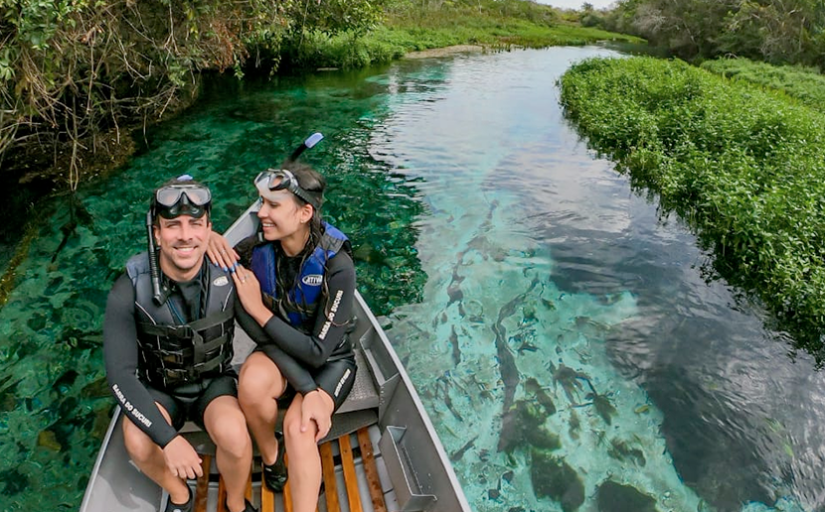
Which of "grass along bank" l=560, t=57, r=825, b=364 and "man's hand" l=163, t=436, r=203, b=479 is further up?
"man's hand" l=163, t=436, r=203, b=479

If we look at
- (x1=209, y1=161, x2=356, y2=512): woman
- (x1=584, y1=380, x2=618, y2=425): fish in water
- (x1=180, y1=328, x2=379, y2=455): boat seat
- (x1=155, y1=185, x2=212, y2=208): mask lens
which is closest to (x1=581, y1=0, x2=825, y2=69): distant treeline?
(x1=584, y1=380, x2=618, y2=425): fish in water

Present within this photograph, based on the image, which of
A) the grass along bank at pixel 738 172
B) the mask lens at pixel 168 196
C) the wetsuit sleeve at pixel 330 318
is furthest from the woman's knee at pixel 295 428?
the grass along bank at pixel 738 172

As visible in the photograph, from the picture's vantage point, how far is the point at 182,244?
3496 millimetres

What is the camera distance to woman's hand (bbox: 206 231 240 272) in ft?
12.4

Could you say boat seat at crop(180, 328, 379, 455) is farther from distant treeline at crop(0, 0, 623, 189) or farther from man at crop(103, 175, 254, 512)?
distant treeline at crop(0, 0, 623, 189)

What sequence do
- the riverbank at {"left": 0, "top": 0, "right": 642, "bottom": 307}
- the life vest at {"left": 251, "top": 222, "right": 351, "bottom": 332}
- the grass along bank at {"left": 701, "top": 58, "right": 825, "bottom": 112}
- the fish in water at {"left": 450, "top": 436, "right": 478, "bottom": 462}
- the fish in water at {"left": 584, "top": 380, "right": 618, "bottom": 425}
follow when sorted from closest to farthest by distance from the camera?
the life vest at {"left": 251, "top": 222, "right": 351, "bottom": 332} → the fish in water at {"left": 450, "top": 436, "right": 478, "bottom": 462} → the fish in water at {"left": 584, "top": 380, "right": 618, "bottom": 425} → the riverbank at {"left": 0, "top": 0, "right": 642, "bottom": 307} → the grass along bank at {"left": 701, "top": 58, "right": 825, "bottom": 112}

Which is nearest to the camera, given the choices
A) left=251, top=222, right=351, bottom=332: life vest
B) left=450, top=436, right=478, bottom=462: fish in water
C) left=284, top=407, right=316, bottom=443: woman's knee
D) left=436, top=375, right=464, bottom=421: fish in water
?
left=284, top=407, right=316, bottom=443: woman's knee

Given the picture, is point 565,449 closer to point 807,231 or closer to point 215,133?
point 807,231

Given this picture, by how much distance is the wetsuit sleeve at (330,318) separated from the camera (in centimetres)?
389

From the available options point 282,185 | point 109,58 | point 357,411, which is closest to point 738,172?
point 357,411

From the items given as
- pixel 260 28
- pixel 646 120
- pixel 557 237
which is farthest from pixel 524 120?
pixel 260 28

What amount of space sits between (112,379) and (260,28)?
34.3 ft

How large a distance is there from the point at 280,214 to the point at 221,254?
55 centimetres

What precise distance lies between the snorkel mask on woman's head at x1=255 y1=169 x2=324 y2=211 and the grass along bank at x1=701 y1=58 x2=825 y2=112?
24594 mm
